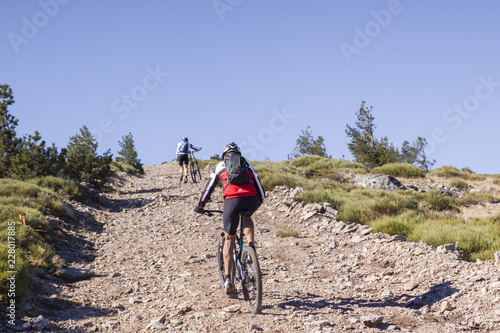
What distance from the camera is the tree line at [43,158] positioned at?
663 inches

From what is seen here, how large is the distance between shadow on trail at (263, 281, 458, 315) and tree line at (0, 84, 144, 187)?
580 inches

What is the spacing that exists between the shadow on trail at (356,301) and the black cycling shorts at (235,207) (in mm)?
1452

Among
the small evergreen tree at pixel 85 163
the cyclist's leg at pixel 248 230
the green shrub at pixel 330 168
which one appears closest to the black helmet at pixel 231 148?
the cyclist's leg at pixel 248 230

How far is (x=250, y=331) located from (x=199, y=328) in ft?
2.44

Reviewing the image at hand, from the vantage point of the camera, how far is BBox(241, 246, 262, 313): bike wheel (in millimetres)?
5344

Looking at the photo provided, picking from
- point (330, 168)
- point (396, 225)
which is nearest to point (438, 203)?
point (396, 225)

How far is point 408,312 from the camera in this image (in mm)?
5641

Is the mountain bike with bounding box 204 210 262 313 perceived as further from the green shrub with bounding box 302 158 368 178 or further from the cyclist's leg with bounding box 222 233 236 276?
the green shrub with bounding box 302 158 368 178

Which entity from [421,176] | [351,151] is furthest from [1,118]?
[351,151]

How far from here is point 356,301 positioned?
6.35 m

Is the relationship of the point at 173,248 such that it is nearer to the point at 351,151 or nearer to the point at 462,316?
the point at 462,316

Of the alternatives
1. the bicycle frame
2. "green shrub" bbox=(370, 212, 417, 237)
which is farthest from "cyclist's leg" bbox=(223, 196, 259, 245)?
"green shrub" bbox=(370, 212, 417, 237)

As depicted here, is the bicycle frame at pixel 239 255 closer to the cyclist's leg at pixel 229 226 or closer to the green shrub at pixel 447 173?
the cyclist's leg at pixel 229 226

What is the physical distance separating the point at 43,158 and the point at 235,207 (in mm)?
15041
